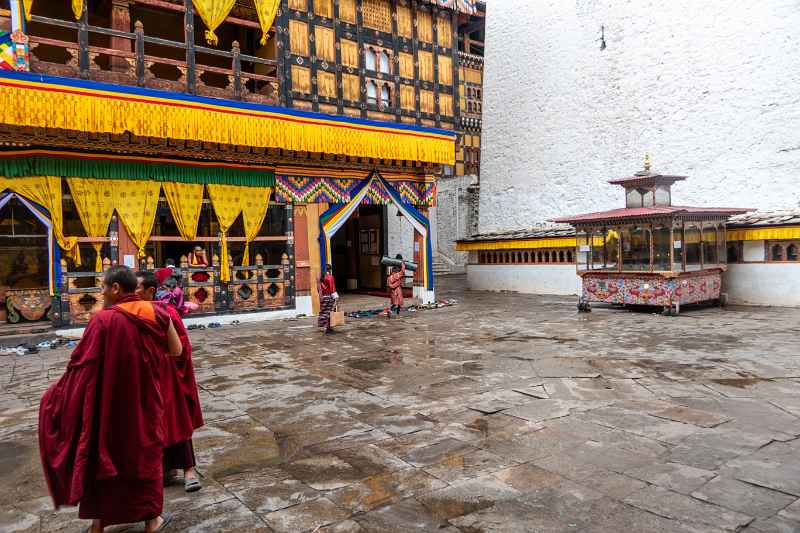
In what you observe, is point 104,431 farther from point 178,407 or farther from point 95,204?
point 95,204

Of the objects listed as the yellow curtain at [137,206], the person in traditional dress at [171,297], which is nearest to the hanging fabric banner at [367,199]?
the yellow curtain at [137,206]

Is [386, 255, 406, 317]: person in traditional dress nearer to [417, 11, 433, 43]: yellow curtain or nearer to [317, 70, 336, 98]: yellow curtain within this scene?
[317, 70, 336, 98]: yellow curtain

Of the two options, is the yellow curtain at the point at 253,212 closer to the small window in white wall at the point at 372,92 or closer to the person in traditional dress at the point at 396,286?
the person in traditional dress at the point at 396,286

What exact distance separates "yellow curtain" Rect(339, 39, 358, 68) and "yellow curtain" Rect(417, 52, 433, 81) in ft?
6.38

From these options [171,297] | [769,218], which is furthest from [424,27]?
[171,297]

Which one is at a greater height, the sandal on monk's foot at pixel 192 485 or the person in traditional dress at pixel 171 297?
the person in traditional dress at pixel 171 297

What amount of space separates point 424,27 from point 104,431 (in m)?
14.7

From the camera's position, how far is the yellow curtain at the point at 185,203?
1089 centimetres

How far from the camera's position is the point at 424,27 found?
15320 millimetres

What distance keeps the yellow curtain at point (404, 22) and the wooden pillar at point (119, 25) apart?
6477 millimetres

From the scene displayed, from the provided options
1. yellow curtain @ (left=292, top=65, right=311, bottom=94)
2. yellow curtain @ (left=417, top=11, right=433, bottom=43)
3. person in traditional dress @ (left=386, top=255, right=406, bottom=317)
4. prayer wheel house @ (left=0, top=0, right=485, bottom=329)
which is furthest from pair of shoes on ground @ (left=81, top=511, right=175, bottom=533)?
yellow curtain @ (left=417, top=11, right=433, bottom=43)

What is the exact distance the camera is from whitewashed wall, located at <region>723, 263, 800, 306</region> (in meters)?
11.6

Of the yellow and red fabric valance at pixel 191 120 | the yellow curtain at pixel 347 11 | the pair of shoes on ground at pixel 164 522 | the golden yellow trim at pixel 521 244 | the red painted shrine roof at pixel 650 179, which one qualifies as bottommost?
the pair of shoes on ground at pixel 164 522

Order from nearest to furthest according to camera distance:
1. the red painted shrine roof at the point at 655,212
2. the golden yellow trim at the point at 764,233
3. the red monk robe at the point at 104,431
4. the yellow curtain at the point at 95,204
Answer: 1. the red monk robe at the point at 104,431
2. the yellow curtain at the point at 95,204
3. the red painted shrine roof at the point at 655,212
4. the golden yellow trim at the point at 764,233
